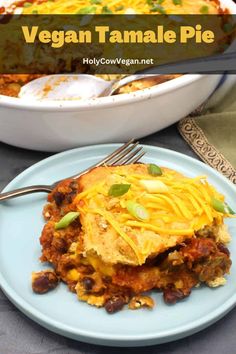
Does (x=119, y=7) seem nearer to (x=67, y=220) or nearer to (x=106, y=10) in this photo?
(x=106, y=10)

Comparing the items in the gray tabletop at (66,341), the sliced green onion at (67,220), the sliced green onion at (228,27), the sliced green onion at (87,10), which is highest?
the sliced green onion at (87,10)

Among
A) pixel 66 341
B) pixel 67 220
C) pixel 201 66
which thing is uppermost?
pixel 201 66

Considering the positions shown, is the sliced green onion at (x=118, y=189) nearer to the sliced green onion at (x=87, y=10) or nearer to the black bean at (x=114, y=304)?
the black bean at (x=114, y=304)

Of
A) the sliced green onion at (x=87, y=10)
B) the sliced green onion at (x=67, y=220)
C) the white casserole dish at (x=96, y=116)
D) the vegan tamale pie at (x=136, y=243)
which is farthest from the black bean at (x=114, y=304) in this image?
the sliced green onion at (x=87, y=10)

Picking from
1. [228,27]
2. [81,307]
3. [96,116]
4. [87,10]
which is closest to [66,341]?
[81,307]

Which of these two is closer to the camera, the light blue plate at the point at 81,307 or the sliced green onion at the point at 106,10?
the light blue plate at the point at 81,307
